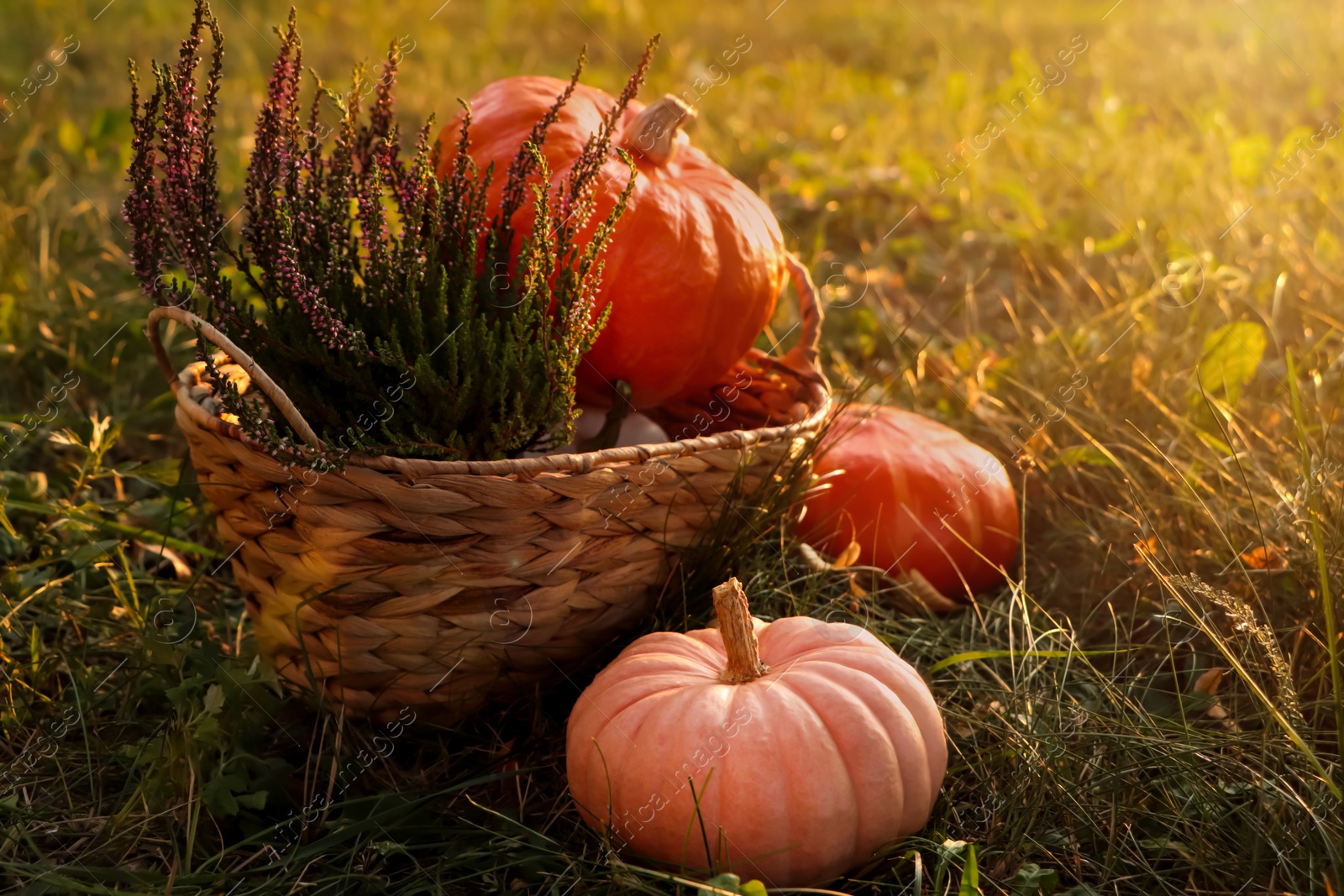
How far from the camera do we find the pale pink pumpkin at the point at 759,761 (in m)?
1.29

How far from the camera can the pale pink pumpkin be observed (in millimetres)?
1287

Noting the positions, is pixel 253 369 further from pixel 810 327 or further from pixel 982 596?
pixel 982 596

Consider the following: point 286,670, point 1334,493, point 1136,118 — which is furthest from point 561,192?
point 1136,118

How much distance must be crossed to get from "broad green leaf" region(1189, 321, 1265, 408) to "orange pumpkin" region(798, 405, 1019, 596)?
497 mm

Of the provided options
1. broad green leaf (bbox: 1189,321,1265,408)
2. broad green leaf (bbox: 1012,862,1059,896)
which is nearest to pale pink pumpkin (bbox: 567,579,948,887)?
broad green leaf (bbox: 1012,862,1059,896)

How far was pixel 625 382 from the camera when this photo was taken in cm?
185

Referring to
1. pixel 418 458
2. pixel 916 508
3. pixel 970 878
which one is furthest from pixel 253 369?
pixel 916 508

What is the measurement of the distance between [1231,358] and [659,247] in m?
1.26

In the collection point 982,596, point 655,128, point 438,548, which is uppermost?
point 655,128

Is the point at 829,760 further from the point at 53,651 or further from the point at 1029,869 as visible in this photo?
the point at 53,651

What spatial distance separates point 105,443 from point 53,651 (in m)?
0.36

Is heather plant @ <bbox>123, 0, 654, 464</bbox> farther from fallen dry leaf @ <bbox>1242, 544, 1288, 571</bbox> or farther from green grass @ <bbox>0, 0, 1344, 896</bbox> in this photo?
fallen dry leaf @ <bbox>1242, 544, 1288, 571</bbox>

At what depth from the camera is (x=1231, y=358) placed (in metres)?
2.20

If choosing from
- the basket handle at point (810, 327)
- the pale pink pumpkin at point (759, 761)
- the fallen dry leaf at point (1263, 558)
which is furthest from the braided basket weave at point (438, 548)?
the fallen dry leaf at point (1263, 558)
